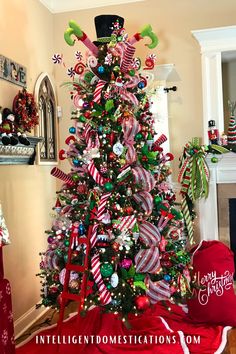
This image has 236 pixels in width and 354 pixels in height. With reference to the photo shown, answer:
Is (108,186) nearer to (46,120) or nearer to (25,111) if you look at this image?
(25,111)

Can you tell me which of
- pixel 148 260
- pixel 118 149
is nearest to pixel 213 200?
pixel 148 260

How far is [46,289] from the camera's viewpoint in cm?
263

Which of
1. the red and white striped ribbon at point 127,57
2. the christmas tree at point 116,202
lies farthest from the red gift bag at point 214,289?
the red and white striped ribbon at point 127,57

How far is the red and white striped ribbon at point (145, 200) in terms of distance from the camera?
8.22 ft

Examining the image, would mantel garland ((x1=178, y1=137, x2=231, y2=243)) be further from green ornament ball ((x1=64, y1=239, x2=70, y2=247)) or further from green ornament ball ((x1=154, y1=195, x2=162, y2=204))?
green ornament ball ((x1=64, y1=239, x2=70, y2=247))

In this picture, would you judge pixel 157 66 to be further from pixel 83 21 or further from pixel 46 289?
pixel 46 289

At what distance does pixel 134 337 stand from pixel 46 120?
6.70ft

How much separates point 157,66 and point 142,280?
199 cm

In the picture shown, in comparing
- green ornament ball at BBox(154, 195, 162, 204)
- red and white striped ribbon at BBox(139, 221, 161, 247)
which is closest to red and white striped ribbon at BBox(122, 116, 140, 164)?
green ornament ball at BBox(154, 195, 162, 204)

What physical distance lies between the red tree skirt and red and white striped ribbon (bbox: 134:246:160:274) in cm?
28

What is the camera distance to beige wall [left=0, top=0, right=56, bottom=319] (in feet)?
9.30

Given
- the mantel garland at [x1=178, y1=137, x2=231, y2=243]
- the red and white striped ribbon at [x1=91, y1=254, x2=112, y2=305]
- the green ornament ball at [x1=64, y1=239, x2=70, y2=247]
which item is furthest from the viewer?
the mantel garland at [x1=178, y1=137, x2=231, y2=243]

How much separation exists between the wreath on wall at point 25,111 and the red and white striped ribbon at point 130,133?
0.84 metres

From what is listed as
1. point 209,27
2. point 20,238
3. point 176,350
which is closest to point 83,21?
point 209,27
